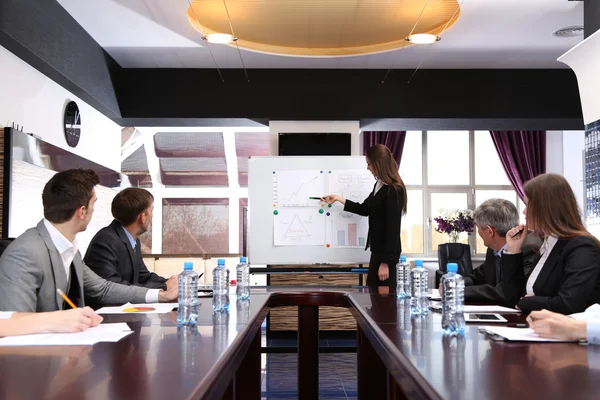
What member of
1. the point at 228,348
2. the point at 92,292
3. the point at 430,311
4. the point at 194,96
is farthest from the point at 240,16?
the point at 228,348

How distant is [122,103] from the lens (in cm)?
595

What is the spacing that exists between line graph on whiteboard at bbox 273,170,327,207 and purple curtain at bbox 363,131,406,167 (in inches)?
135

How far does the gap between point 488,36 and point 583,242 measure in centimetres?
336

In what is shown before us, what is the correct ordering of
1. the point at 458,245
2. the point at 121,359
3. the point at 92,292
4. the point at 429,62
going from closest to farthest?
the point at 121,359
the point at 92,292
the point at 429,62
the point at 458,245

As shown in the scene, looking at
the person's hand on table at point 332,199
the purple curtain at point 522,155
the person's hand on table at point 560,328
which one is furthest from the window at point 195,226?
the person's hand on table at point 560,328

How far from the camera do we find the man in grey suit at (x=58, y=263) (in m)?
2.02

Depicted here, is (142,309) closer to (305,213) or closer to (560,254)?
(560,254)

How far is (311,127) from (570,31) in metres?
2.51

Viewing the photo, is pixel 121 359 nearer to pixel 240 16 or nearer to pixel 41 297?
pixel 41 297

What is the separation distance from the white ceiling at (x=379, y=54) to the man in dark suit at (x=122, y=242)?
1874 millimetres

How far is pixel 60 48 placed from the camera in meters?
4.43

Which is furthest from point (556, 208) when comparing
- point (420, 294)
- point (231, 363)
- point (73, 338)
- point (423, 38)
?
point (423, 38)

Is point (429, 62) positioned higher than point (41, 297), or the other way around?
point (429, 62)

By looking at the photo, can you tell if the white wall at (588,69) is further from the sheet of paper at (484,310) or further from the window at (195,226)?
the window at (195,226)
